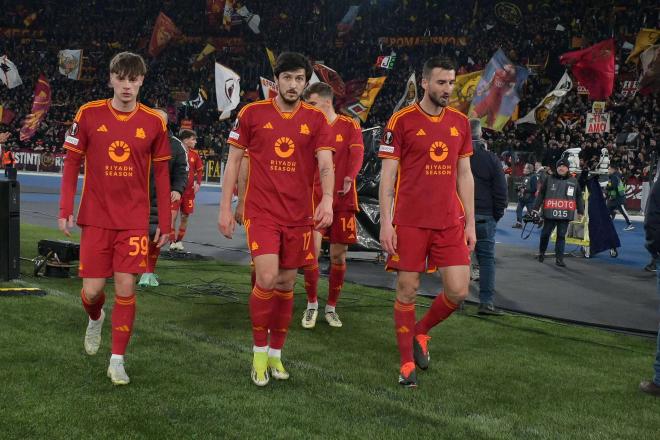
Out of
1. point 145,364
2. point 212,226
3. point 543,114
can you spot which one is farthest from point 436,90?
point 543,114

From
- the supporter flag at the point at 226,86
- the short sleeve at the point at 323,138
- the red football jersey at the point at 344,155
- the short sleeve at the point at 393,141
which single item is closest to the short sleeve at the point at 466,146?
the short sleeve at the point at 393,141

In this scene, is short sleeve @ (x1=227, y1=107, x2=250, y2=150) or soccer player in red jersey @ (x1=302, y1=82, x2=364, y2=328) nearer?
short sleeve @ (x1=227, y1=107, x2=250, y2=150)

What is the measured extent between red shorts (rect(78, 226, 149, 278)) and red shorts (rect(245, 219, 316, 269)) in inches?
28.9

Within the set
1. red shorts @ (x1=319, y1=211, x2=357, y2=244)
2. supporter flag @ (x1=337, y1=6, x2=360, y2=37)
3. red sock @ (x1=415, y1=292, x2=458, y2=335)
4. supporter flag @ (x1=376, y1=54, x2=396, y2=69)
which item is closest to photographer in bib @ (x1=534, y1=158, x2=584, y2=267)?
red shorts @ (x1=319, y1=211, x2=357, y2=244)

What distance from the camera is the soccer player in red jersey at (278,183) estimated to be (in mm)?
4789

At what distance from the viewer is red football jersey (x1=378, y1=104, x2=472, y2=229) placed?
5.00 meters

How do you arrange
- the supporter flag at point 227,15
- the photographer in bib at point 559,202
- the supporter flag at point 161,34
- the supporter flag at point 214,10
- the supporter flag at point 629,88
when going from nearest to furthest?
the photographer in bib at point 559,202, the supporter flag at point 629,88, the supporter flag at point 161,34, the supporter flag at point 227,15, the supporter flag at point 214,10

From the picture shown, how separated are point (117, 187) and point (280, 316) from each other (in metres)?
1.41

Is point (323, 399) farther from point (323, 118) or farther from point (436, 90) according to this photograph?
point (436, 90)

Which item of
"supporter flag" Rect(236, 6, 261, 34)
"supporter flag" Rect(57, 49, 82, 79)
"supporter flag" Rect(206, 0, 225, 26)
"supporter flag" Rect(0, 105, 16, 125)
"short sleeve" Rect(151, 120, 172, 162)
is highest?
"supporter flag" Rect(206, 0, 225, 26)

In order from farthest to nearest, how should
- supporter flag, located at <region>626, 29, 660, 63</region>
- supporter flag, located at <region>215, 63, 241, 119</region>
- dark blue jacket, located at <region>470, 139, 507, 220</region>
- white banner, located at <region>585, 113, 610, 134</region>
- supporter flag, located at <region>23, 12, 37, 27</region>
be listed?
supporter flag, located at <region>23, 12, 37, 27</region> < white banner, located at <region>585, 113, 610, 134</region> < supporter flag, located at <region>626, 29, 660, 63</region> < supporter flag, located at <region>215, 63, 241, 119</region> < dark blue jacket, located at <region>470, 139, 507, 220</region>

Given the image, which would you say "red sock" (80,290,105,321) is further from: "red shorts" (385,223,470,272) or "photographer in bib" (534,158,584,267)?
"photographer in bib" (534,158,584,267)

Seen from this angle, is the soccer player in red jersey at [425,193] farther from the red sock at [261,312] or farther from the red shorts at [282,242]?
the red sock at [261,312]

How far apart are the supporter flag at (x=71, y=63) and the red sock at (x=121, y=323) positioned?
3938 centimetres
